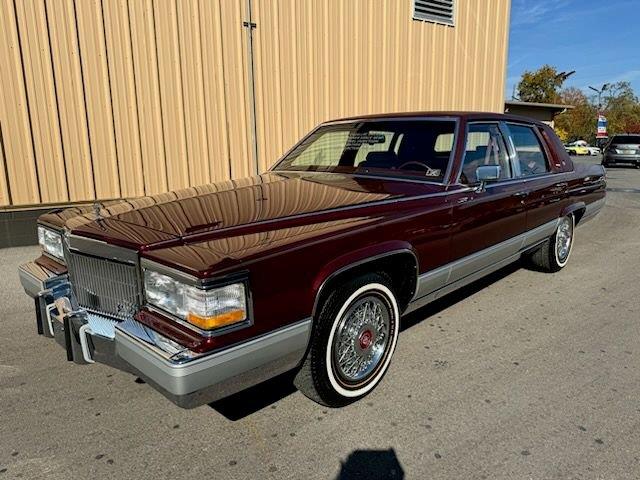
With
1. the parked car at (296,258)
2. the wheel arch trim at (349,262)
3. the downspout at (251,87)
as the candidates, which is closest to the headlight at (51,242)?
the parked car at (296,258)

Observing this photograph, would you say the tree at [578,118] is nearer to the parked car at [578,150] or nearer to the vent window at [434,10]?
the parked car at [578,150]

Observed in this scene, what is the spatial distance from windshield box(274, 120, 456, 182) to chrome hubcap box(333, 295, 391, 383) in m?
1.07

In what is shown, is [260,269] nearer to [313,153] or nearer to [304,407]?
[304,407]

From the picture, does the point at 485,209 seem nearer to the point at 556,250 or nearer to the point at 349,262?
the point at 349,262

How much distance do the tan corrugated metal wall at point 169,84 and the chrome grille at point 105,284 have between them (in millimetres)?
4331

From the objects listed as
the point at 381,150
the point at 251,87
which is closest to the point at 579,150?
the point at 251,87

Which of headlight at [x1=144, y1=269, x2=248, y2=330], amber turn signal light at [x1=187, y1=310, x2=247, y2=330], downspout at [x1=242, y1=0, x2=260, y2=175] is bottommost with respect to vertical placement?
amber turn signal light at [x1=187, y1=310, x2=247, y2=330]

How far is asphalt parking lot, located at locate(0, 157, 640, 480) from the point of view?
6.95 ft

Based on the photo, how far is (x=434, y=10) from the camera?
9.17m

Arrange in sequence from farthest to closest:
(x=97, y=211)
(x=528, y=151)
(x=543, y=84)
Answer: (x=543, y=84) → (x=528, y=151) → (x=97, y=211)

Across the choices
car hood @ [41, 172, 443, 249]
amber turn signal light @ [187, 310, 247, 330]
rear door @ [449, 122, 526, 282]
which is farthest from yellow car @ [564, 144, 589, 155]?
amber turn signal light @ [187, 310, 247, 330]

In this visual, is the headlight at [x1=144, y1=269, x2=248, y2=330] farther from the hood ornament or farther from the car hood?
the hood ornament

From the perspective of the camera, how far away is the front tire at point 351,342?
238 centimetres

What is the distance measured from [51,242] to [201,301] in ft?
5.44
